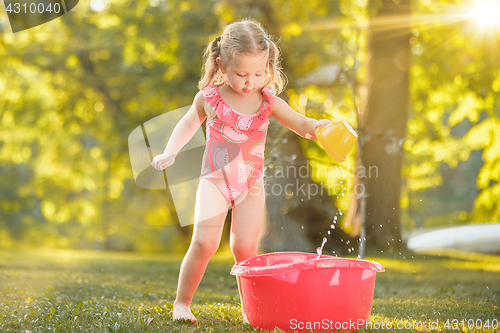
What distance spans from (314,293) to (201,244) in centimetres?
70

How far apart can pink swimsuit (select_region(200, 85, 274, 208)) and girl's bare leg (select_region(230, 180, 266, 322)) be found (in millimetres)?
70

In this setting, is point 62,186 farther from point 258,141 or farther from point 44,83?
point 258,141

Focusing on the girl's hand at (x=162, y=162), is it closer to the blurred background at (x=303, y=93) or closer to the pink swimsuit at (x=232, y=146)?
the pink swimsuit at (x=232, y=146)

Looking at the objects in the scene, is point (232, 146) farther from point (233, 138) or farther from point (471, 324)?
point (471, 324)

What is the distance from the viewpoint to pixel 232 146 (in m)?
2.83

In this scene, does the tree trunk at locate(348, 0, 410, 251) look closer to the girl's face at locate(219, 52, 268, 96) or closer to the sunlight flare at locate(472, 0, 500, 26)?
the sunlight flare at locate(472, 0, 500, 26)

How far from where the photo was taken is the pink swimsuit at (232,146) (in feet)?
9.11

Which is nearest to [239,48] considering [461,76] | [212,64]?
[212,64]

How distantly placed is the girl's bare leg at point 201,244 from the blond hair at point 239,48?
745 mm

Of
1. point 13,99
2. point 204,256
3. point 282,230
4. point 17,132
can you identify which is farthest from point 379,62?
point 17,132

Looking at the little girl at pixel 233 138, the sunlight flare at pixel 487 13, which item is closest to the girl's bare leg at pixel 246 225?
the little girl at pixel 233 138

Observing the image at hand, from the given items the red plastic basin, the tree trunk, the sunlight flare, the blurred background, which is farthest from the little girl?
the sunlight flare

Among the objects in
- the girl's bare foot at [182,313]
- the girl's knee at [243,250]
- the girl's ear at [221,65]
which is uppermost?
the girl's ear at [221,65]

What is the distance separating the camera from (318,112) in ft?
18.4
